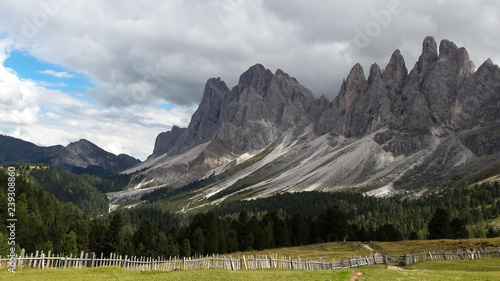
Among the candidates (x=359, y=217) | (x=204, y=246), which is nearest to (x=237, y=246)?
(x=204, y=246)

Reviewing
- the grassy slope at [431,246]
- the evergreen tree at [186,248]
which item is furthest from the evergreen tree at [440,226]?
the evergreen tree at [186,248]

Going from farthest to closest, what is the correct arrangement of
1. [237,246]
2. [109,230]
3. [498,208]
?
[498,208], [237,246], [109,230]

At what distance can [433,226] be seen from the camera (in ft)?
374

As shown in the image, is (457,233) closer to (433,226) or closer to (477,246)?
(433,226)

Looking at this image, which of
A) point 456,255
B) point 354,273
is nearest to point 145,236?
point 354,273

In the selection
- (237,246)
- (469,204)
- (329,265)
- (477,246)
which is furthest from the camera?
(469,204)

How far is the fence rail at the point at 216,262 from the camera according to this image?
3992cm

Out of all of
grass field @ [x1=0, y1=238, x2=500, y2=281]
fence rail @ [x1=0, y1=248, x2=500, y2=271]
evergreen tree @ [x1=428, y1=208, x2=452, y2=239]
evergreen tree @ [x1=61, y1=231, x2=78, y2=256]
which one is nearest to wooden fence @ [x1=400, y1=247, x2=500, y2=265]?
fence rail @ [x1=0, y1=248, x2=500, y2=271]

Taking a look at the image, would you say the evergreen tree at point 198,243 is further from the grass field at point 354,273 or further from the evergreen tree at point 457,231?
the evergreen tree at point 457,231

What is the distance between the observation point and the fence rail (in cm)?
3992

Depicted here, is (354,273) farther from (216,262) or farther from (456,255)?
(456,255)

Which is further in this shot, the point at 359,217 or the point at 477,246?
the point at 359,217

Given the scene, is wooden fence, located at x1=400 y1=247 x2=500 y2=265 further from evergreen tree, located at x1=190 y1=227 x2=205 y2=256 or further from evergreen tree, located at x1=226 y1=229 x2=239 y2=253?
evergreen tree, located at x1=226 y1=229 x2=239 y2=253

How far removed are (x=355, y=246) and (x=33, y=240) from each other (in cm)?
7853
